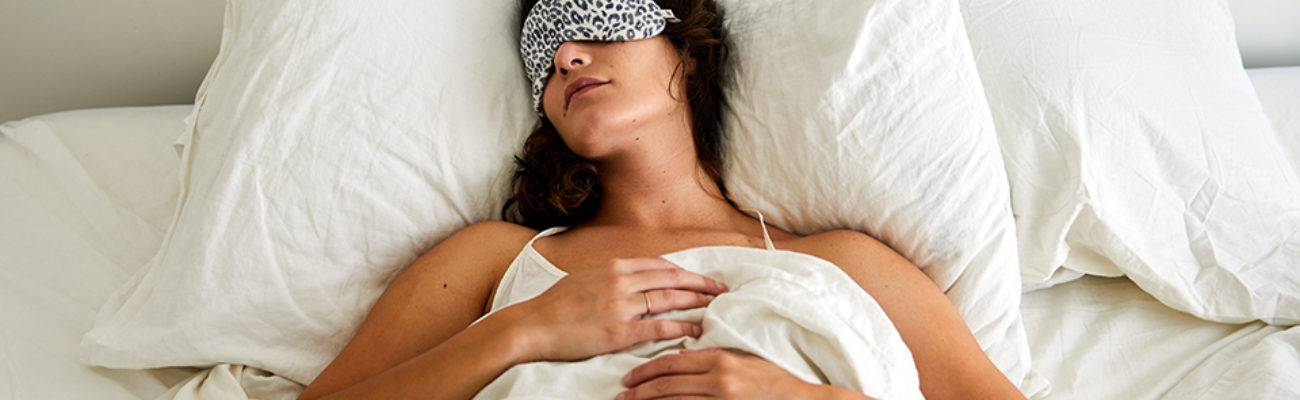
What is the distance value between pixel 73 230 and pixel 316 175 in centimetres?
43

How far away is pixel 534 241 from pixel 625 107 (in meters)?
0.23

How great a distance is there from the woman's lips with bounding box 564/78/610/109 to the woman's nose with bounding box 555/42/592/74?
0.02 meters

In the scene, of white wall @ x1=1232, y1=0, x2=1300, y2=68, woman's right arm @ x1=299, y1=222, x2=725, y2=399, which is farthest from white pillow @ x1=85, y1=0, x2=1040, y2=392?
white wall @ x1=1232, y1=0, x2=1300, y2=68

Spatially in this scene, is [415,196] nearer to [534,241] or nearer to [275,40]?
[534,241]

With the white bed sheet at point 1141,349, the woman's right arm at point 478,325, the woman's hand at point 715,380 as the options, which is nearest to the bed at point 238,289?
the white bed sheet at point 1141,349

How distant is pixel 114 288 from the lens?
1.20m

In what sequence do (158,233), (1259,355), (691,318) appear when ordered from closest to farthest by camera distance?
(691,318) < (1259,355) < (158,233)

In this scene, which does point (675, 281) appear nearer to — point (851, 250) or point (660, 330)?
point (660, 330)

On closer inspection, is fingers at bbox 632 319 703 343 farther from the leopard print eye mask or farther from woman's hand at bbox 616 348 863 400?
the leopard print eye mask

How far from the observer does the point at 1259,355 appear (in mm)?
1047

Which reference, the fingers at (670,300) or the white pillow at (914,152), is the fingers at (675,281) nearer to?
the fingers at (670,300)

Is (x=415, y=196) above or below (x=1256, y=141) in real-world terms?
below

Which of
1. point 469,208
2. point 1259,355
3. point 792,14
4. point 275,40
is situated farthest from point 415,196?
point 1259,355

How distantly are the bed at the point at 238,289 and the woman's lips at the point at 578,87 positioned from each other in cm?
14
